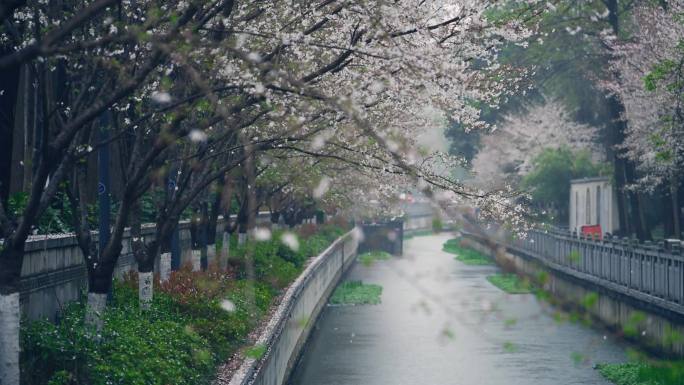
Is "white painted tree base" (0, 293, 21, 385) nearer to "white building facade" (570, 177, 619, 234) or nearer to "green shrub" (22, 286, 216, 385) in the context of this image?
"green shrub" (22, 286, 216, 385)

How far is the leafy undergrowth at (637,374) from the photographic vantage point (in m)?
19.4

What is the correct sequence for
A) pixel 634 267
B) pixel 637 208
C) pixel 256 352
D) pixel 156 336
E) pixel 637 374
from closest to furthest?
pixel 156 336, pixel 256 352, pixel 637 374, pixel 634 267, pixel 637 208

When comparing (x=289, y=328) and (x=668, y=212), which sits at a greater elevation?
(x=668, y=212)

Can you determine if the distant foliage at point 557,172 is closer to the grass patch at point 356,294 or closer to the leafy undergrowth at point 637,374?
the grass patch at point 356,294

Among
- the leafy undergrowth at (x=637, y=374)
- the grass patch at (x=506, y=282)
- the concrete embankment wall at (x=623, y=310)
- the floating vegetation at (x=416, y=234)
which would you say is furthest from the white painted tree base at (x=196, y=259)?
the floating vegetation at (x=416, y=234)

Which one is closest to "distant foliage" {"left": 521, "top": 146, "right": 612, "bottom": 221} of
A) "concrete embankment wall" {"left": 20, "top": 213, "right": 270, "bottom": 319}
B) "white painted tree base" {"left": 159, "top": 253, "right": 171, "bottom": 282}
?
"white painted tree base" {"left": 159, "top": 253, "right": 171, "bottom": 282}

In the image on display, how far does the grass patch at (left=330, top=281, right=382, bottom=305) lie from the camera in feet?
128

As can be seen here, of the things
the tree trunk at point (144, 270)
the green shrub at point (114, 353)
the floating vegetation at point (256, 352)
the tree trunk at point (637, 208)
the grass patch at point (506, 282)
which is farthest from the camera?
the grass patch at point (506, 282)

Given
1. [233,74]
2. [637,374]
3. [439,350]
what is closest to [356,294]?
[439,350]

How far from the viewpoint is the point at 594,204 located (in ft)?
161

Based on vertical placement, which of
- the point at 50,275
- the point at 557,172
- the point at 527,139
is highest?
the point at 527,139

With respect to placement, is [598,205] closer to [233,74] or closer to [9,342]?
[233,74]

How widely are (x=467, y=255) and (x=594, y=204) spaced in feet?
77.8

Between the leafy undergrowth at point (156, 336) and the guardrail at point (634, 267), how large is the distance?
214 inches
